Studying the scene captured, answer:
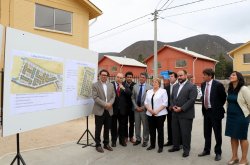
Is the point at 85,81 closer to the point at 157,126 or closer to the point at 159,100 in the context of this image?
the point at 159,100

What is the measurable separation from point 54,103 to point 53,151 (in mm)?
1718

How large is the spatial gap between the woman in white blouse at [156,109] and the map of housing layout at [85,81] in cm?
147

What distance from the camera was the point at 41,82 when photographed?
15.3 feet

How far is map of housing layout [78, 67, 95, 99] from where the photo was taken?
6173 millimetres

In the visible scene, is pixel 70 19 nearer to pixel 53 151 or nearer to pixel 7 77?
pixel 53 151

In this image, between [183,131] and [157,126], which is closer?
[183,131]

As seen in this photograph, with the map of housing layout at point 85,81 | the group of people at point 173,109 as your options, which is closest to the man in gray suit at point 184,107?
the group of people at point 173,109

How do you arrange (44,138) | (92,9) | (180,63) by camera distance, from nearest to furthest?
1. (44,138)
2. (92,9)
3. (180,63)

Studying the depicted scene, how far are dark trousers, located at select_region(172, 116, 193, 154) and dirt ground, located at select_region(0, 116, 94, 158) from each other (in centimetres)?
282

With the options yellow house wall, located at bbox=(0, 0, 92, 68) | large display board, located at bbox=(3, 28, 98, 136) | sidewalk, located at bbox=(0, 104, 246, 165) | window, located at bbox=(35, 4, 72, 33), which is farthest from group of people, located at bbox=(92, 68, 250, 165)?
window, located at bbox=(35, 4, 72, 33)

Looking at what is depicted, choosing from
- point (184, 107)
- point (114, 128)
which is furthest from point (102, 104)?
point (184, 107)

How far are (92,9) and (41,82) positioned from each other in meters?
10.1

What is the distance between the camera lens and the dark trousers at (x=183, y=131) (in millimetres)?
5918

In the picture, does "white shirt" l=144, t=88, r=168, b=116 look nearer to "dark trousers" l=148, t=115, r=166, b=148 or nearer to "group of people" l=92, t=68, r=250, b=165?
"group of people" l=92, t=68, r=250, b=165
